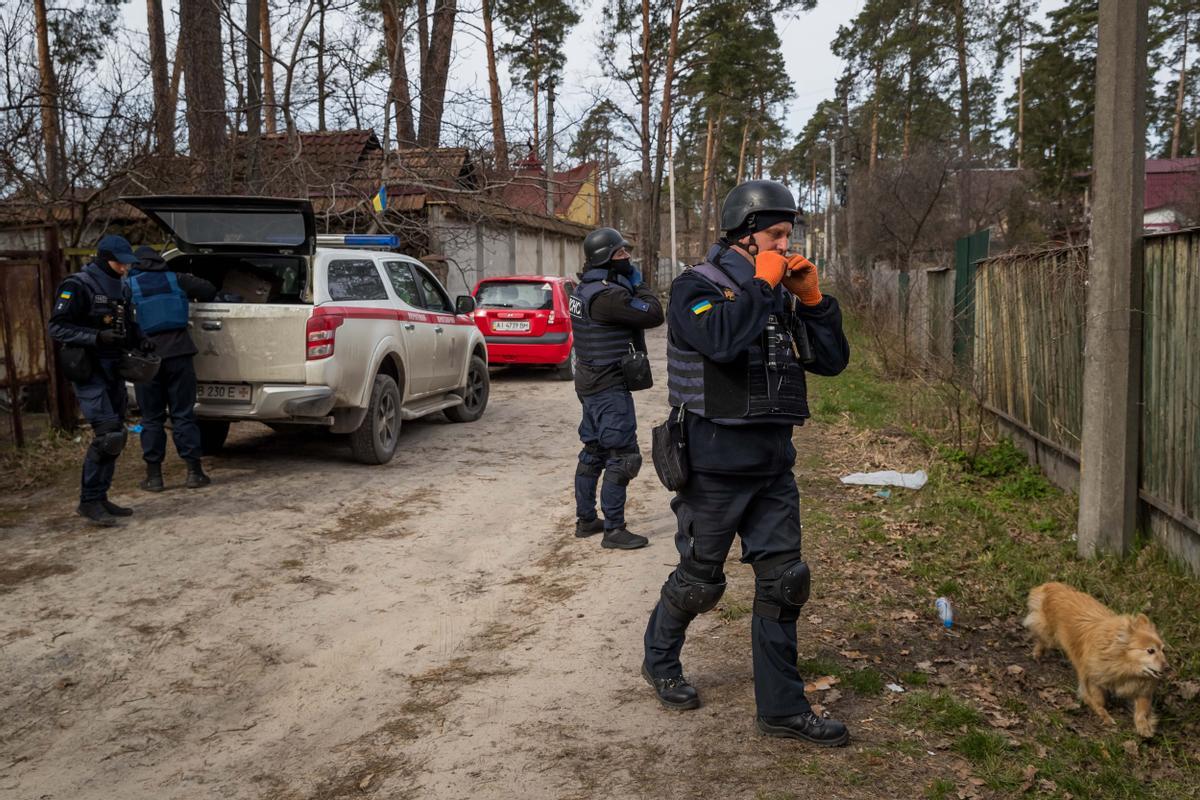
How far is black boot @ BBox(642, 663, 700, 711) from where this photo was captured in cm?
373

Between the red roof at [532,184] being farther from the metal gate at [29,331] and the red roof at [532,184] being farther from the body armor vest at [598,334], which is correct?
the body armor vest at [598,334]

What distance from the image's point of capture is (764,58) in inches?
1268

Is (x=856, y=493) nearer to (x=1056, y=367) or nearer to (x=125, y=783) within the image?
(x=1056, y=367)

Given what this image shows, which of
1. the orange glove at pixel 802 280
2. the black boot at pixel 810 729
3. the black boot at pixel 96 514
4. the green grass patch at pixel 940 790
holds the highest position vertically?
the orange glove at pixel 802 280

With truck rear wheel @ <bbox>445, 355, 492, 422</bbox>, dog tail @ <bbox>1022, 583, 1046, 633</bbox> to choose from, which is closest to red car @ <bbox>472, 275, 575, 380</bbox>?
truck rear wheel @ <bbox>445, 355, 492, 422</bbox>

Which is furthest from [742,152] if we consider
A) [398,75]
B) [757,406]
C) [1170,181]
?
[757,406]

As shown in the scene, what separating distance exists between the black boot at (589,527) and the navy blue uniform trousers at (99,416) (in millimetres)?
3160

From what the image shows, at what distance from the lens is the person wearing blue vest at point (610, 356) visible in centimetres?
582

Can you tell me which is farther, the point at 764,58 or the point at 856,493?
the point at 764,58

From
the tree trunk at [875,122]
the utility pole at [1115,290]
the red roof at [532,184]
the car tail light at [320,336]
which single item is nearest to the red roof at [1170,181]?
the tree trunk at [875,122]

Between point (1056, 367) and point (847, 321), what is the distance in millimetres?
15818

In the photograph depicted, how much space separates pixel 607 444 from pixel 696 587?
249 centimetres

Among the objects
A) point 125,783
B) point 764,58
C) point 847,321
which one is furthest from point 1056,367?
point 764,58

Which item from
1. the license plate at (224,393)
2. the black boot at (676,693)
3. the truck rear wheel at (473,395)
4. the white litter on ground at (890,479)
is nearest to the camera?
the black boot at (676,693)
